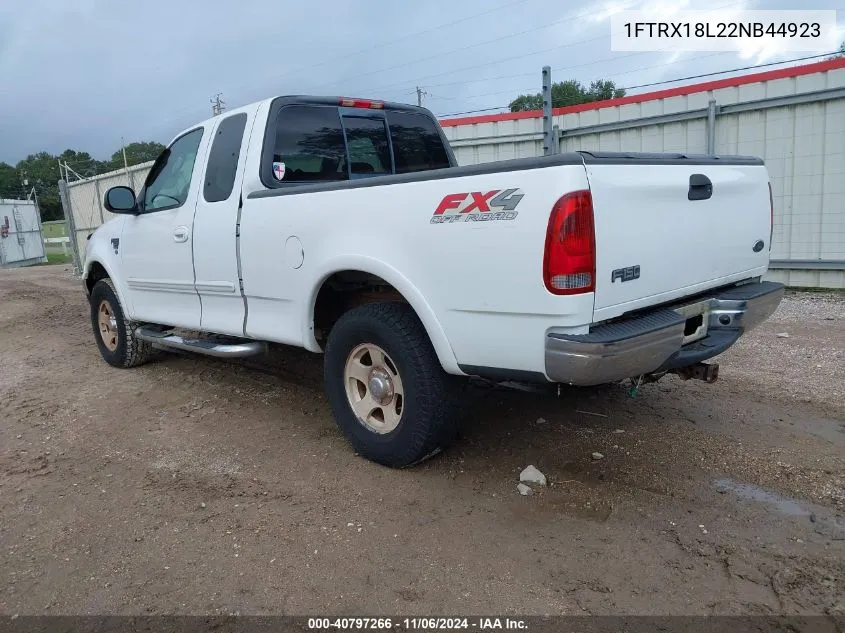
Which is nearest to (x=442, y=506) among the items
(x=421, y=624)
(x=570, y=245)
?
(x=421, y=624)

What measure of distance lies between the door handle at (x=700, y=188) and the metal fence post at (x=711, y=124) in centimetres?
617

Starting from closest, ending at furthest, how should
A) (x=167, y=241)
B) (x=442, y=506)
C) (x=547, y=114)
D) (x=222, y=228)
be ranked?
(x=442, y=506), (x=222, y=228), (x=167, y=241), (x=547, y=114)

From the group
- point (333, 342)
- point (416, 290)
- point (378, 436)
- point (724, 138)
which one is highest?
point (724, 138)

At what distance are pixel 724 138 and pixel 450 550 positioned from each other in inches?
317

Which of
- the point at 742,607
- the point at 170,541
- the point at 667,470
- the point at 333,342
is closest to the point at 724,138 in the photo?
the point at 667,470

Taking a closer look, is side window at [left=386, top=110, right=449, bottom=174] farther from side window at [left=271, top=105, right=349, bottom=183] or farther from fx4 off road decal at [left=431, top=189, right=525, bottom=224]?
fx4 off road decal at [left=431, top=189, right=525, bottom=224]

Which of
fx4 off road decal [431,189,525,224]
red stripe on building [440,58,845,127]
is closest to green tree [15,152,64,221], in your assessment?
red stripe on building [440,58,845,127]

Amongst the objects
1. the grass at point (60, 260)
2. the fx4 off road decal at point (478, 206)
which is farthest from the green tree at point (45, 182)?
the fx4 off road decal at point (478, 206)

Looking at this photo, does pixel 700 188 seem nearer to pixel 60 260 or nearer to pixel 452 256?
pixel 452 256

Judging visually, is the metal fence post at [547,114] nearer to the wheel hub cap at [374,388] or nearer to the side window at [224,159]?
the side window at [224,159]

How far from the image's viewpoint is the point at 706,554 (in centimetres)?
277

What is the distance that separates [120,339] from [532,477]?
4.35m

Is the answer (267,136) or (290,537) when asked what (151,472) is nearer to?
(290,537)

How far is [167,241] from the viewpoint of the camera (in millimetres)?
4980
